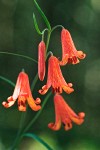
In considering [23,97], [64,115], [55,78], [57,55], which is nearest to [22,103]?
[23,97]

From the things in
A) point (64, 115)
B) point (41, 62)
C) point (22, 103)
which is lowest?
point (64, 115)

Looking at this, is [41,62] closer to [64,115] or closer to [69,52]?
[69,52]

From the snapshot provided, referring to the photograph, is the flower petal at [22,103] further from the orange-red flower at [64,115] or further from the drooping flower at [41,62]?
the orange-red flower at [64,115]

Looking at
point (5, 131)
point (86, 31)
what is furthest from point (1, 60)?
point (86, 31)

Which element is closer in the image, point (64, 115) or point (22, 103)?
point (22, 103)

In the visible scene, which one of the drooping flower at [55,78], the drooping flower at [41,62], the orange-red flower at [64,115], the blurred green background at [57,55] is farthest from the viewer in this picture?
the blurred green background at [57,55]

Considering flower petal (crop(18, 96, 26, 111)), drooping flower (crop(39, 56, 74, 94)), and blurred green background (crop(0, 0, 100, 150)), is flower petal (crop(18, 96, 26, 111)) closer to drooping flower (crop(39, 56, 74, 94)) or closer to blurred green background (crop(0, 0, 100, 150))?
drooping flower (crop(39, 56, 74, 94))

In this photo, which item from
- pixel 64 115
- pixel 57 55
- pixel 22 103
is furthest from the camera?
pixel 57 55

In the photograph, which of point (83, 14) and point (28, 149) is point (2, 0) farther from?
point (28, 149)

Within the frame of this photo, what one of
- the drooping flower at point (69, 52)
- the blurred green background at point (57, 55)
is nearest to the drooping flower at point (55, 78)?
the drooping flower at point (69, 52)
